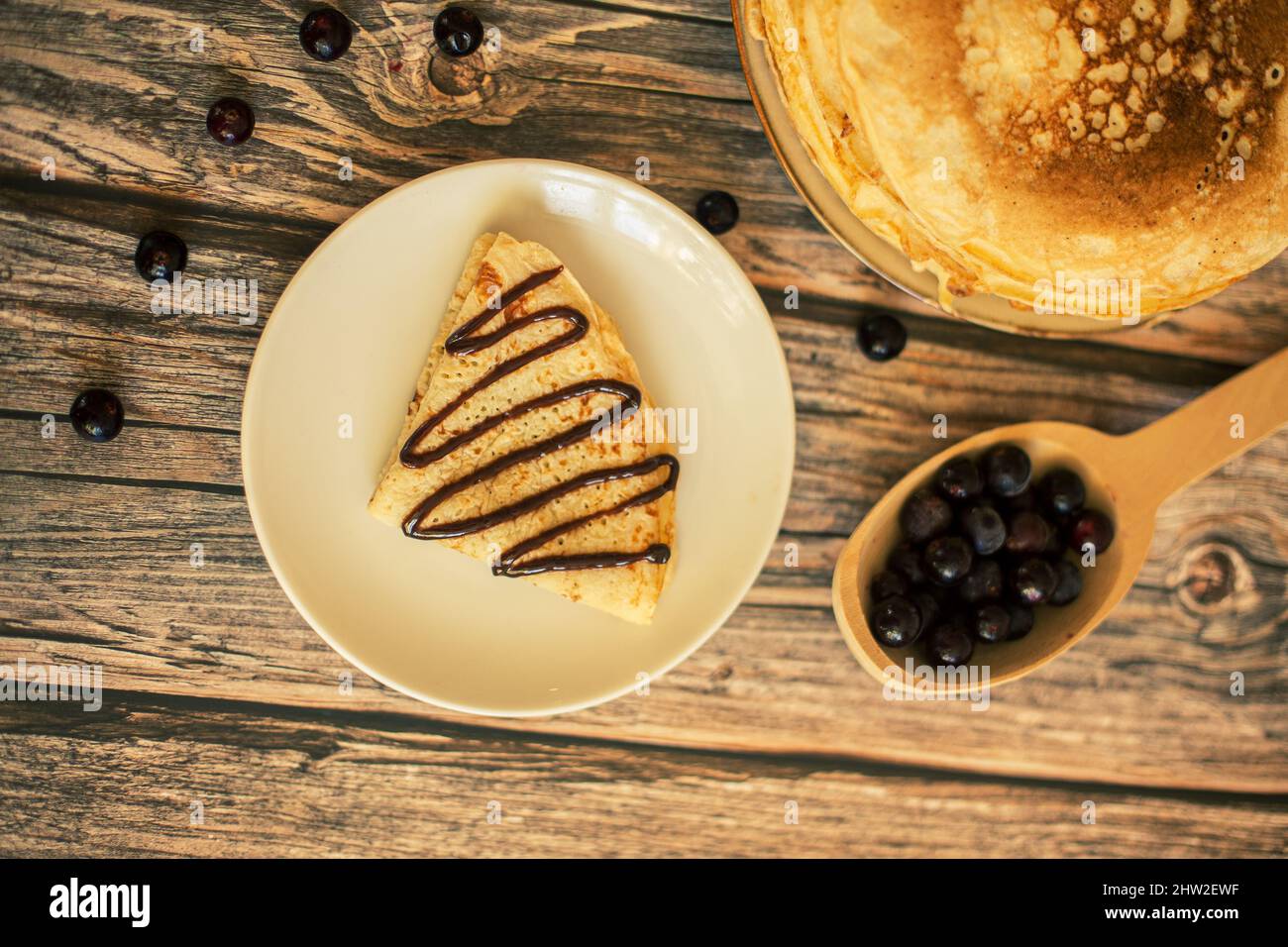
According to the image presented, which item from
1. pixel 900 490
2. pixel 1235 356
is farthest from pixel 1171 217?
pixel 1235 356

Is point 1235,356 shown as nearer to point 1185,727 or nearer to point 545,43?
point 1185,727

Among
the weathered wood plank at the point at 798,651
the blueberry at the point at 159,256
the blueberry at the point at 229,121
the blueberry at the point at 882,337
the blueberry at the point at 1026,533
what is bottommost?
the weathered wood plank at the point at 798,651

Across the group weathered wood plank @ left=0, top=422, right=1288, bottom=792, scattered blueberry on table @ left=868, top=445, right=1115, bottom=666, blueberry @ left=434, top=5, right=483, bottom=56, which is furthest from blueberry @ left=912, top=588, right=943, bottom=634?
blueberry @ left=434, top=5, right=483, bottom=56

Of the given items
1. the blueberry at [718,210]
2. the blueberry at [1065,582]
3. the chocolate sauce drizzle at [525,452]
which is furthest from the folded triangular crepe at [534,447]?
the blueberry at [1065,582]

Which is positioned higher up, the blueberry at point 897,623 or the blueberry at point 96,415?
the blueberry at point 96,415

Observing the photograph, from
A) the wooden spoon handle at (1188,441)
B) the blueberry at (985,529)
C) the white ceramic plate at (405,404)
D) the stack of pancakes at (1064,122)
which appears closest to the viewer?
the stack of pancakes at (1064,122)

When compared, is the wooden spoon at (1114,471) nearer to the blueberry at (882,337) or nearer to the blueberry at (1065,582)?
the blueberry at (1065,582)

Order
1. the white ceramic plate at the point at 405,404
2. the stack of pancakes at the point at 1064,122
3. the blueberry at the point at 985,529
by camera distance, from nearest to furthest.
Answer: the stack of pancakes at the point at 1064,122, the white ceramic plate at the point at 405,404, the blueberry at the point at 985,529
